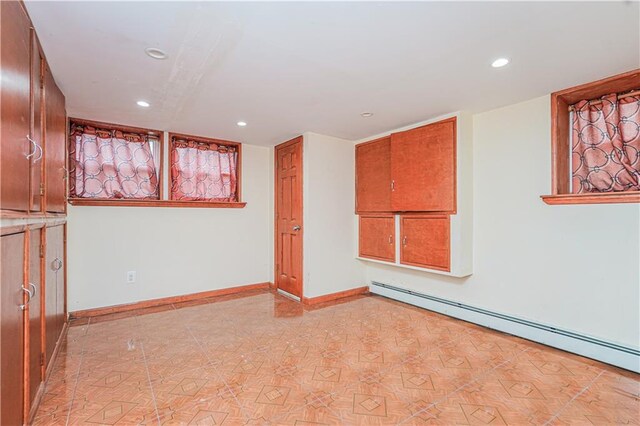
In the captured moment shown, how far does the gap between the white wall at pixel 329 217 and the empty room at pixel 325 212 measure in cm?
3

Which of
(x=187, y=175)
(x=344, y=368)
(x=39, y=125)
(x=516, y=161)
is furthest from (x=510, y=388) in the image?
(x=187, y=175)

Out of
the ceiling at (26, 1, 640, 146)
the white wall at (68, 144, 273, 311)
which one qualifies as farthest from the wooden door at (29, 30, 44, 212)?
the white wall at (68, 144, 273, 311)

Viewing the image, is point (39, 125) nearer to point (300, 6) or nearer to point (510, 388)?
point (300, 6)

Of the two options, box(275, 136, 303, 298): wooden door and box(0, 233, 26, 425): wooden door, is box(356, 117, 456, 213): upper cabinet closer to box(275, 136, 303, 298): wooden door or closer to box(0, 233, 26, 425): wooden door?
Answer: box(275, 136, 303, 298): wooden door

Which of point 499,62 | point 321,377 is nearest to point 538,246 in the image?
point 499,62

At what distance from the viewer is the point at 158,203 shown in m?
3.83

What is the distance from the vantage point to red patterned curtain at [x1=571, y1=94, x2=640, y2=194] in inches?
92.6

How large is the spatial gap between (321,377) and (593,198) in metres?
2.52

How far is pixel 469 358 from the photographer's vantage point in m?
2.44

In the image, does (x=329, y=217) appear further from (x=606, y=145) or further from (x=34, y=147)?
(x=34, y=147)

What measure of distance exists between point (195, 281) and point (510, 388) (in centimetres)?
364

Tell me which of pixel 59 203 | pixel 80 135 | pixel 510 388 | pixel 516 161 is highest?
pixel 80 135

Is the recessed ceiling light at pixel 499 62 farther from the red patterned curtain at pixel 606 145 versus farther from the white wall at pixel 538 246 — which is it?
the red patterned curtain at pixel 606 145

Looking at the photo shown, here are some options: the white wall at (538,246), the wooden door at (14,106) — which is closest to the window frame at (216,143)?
the wooden door at (14,106)
